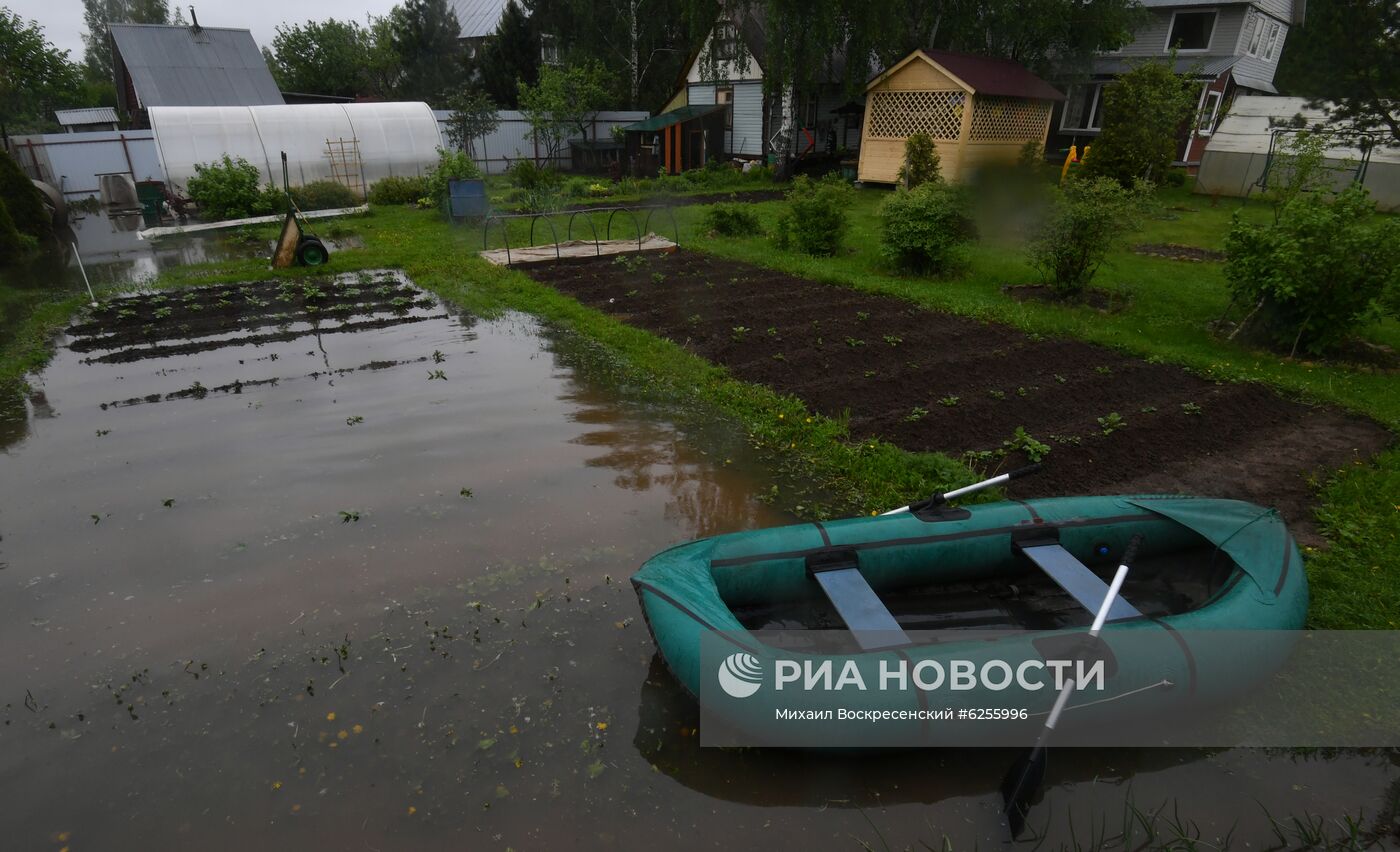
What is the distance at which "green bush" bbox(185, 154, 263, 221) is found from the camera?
18.3 meters

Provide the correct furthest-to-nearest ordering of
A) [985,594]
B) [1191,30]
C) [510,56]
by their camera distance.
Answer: [510,56] < [1191,30] < [985,594]

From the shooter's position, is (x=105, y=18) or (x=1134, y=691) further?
(x=105, y=18)

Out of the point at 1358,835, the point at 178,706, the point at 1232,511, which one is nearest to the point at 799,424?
the point at 1232,511

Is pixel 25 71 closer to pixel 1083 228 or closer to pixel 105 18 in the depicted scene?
pixel 1083 228

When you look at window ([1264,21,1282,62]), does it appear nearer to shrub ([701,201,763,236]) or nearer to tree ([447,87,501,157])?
shrub ([701,201,763,236])

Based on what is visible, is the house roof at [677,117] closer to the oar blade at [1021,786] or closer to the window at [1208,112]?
the window at [1208,112]

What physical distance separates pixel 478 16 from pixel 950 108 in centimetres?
3508

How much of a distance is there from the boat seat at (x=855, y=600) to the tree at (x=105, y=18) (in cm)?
7546

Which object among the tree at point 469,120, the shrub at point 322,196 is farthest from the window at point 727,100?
the shrub at point 322,196

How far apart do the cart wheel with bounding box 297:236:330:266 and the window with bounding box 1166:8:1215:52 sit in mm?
25890

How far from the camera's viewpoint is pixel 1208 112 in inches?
892

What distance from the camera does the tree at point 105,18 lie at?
57.6 m

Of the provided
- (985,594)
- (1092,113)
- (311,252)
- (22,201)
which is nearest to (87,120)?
(22,201)

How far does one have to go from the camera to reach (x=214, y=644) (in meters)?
4.49
